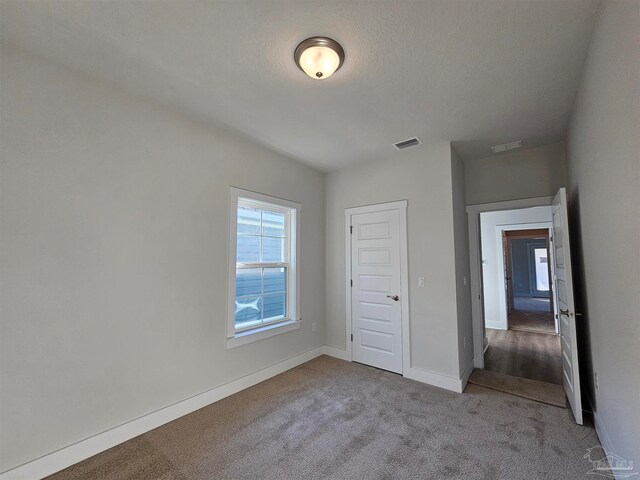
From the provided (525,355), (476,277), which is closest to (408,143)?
(476,277)

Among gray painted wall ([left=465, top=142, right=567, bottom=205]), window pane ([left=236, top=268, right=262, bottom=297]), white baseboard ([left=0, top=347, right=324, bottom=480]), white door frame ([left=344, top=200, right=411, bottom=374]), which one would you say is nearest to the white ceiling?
gray painted wall ([left=465, top=142, right=567, bottom=205])

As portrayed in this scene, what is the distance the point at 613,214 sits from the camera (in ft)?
5.04

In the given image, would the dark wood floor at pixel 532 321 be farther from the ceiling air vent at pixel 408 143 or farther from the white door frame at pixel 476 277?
the ceiling air vent at pixel 408 143

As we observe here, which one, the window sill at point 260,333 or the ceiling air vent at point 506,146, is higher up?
the ceiling air vent at point 506,146

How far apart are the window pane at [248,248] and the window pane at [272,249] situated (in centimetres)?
11

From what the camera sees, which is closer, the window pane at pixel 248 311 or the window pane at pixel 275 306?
the window pane at pixel 248 311

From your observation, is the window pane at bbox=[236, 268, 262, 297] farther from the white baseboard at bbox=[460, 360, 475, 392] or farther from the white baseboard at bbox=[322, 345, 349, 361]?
the white baseboard at bbox=[460, 360, 475, 392]

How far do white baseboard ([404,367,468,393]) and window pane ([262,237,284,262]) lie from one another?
83.6 inches

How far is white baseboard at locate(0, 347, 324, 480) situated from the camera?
1727 millimetres

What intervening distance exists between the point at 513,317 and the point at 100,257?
8.46 meters

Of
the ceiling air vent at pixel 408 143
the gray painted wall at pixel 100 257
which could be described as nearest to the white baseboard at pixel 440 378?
the gray painted wall at pixel 100 257

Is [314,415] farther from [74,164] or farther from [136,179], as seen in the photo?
[74,164]

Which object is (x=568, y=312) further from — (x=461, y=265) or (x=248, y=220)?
(x=248, y=220)

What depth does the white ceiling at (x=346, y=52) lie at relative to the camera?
1543mm
